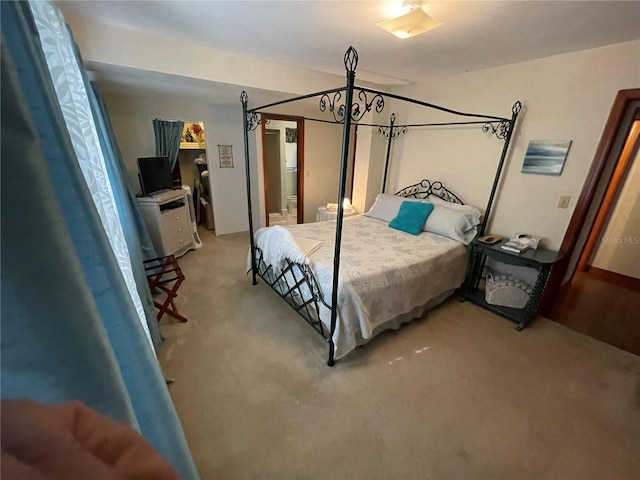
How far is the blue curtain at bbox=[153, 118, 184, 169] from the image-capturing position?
12.3 feet

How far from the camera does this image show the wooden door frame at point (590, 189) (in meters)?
2.03

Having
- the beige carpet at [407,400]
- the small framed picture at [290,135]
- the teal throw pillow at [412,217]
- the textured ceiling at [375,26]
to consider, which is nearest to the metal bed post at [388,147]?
the teal throw pillow at [412,217]

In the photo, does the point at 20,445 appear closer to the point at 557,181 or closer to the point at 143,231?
the point at 143,231

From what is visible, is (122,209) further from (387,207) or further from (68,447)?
(387,207)

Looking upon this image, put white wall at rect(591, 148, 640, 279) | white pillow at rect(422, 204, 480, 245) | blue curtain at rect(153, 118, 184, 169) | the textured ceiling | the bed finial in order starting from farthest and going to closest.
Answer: blue curtain at rect(153, 118, 184, 169)
white wall at rect(591, 148, 640, 279)
white pillow at rect(422, 204, 480, 245)
the textured ceiling
the bed finial

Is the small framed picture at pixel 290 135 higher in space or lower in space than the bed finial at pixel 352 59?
lower

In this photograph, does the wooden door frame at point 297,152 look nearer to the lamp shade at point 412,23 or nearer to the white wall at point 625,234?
the lamp shade at point 412,23

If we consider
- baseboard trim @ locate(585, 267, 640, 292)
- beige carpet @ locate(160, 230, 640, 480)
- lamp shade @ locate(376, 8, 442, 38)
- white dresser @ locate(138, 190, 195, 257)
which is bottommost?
beige carpet @ locate(160, 230, 640, 480)

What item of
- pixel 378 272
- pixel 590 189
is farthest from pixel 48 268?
pixel 590 189

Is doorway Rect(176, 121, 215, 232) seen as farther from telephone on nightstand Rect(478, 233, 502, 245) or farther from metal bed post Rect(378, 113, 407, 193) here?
telephone on nightstand Rect(478, 233, 502, 245)

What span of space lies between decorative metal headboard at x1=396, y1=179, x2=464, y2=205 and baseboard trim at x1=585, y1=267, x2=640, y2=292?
216cm

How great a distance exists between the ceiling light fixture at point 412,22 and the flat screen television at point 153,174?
3.02m

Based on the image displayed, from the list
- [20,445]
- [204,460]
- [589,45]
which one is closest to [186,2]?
[20,445]

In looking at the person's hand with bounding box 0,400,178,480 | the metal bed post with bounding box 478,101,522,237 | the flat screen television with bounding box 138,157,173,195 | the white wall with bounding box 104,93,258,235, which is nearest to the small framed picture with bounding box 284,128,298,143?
the white wall with bounding box 104,93,258,235
